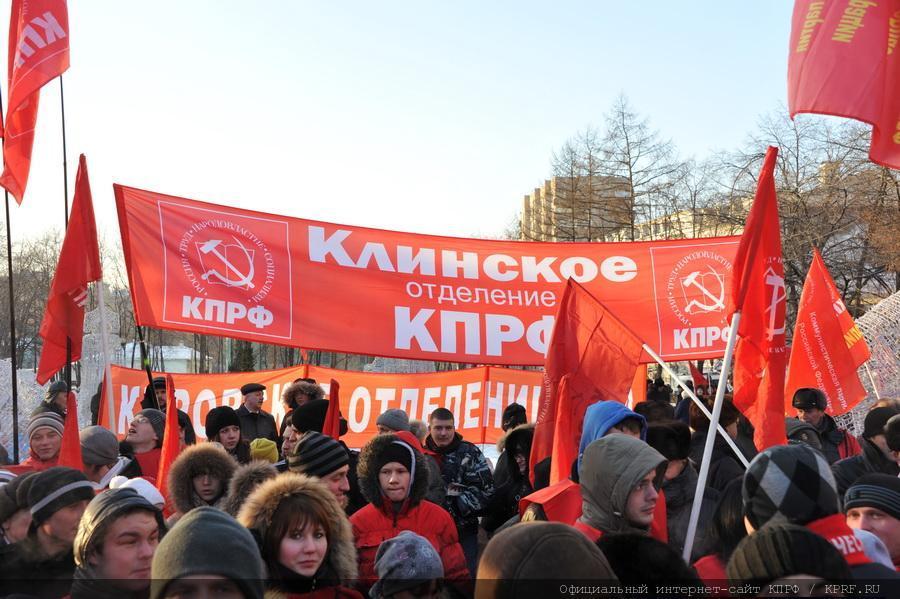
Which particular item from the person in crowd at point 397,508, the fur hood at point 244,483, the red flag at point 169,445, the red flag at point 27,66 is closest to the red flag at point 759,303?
the person in crowd at point 397,508

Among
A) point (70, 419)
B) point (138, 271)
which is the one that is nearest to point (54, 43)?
point (138, 271)

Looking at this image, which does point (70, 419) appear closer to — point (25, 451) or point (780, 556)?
point (780, 556)

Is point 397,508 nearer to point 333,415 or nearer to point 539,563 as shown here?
point 333,415

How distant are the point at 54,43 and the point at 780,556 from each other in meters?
7.59

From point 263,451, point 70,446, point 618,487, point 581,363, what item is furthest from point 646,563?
point 263,451

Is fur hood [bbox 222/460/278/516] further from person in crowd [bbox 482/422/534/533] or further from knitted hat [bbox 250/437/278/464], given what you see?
person in crowd [bbox 482/422/534/533]

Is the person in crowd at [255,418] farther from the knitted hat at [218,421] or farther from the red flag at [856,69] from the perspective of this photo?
the red flag at [856,69]

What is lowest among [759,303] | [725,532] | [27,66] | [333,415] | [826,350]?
[725,532]

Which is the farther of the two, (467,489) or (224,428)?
(224,428)

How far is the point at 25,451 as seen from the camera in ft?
37.2

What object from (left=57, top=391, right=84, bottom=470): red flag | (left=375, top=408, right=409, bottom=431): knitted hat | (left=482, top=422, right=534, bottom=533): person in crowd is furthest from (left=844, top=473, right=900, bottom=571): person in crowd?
(left=57, top=391, right=84, bottom=470): red flag

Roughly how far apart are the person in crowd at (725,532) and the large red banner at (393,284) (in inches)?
211

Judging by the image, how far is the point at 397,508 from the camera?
16.2 feet

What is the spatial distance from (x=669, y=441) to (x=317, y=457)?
6.37 feet
